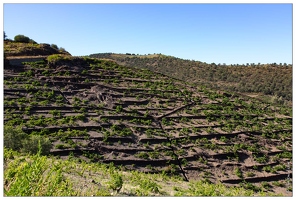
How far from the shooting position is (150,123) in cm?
1903

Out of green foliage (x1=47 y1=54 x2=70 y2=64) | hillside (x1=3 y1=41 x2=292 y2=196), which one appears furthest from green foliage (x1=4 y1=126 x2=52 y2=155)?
green foliage (x1=47 y1=54 x2=70 y2=64)

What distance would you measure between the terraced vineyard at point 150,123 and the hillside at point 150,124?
0.06m

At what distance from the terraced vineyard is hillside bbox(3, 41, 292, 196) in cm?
6

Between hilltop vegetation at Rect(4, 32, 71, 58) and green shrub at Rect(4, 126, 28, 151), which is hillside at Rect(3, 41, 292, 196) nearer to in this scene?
green shrub at Rect(4, 126, 28, 151)

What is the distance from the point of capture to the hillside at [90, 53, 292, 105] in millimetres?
35375

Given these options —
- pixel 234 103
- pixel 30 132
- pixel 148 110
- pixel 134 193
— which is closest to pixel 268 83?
pixel 234 103

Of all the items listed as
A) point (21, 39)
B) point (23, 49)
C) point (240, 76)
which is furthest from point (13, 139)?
point (240, 76)

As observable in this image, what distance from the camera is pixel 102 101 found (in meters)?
21.2

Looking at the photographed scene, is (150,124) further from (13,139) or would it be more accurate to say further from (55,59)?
(55,59)

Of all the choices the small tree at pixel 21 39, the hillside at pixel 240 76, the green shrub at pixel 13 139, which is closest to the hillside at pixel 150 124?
the green shrub at pixel 13 139

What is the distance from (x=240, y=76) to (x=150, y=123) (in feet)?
90.1

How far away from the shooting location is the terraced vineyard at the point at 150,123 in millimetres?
15000

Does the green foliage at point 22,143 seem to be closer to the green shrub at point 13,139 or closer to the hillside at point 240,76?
the green shrub at point 13,139

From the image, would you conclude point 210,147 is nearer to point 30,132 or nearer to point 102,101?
point 102,101
